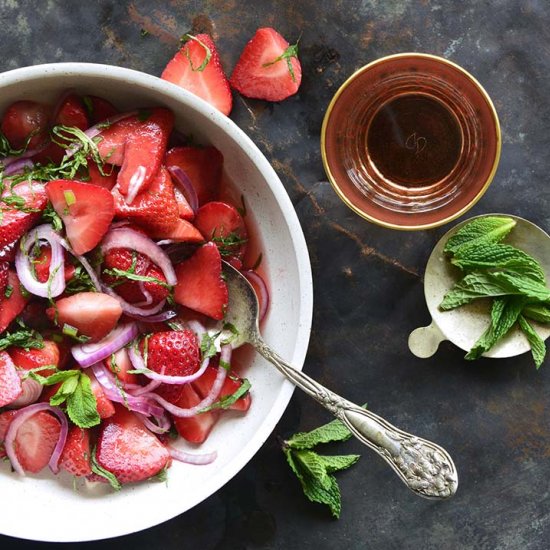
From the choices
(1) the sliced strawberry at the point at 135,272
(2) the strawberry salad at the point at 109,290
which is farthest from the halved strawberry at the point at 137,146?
(1) the sliced strawberry at the point at 135,272

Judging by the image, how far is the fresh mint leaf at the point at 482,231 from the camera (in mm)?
1658

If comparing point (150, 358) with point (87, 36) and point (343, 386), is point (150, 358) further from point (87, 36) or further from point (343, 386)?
point (87, 36)

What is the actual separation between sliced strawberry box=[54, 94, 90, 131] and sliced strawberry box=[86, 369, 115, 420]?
0.51 meters

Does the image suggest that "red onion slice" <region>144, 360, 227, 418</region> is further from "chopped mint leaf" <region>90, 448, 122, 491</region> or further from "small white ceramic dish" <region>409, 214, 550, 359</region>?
"small white ceramic dish" <region>409, 214, 550, 359</region>

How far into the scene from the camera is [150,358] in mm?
1511

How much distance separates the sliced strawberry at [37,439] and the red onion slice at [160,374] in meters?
0.20

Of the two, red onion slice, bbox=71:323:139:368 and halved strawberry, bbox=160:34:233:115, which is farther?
halved strawberry, bbox=160:34:233:115

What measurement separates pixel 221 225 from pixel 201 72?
36cm

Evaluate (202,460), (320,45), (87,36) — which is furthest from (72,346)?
(320,45)

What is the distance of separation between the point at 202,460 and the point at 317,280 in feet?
1.57

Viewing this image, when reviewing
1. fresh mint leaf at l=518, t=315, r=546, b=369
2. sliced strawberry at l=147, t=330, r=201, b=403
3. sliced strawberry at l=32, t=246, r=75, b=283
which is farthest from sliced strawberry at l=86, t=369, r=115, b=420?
fresh mint leaf at l=518, t=315, r=546, b=369

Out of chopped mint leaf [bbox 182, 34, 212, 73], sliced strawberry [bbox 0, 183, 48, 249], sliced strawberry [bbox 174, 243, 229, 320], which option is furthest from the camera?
chopped mint leaf [bbox 182, 34, 212, 73]

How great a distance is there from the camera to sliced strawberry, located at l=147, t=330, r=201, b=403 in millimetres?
1495

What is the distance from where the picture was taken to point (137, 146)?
1467mm
